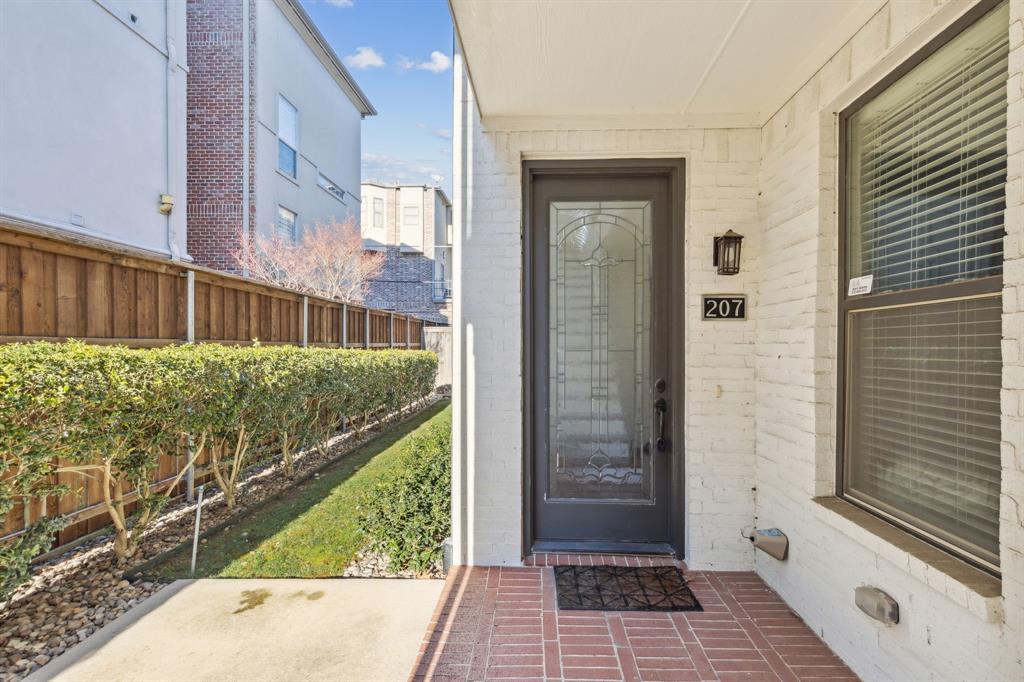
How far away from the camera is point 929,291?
6.34 feet

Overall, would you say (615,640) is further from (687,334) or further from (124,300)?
(124,300)

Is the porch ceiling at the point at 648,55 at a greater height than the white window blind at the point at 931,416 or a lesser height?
greater

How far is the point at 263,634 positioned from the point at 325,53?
1363 centimetres

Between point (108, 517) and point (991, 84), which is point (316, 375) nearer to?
point (108, 517)

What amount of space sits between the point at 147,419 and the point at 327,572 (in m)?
1.35

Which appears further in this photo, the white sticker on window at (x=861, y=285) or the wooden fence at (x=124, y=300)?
the wooden fence at (x=124, y=300)

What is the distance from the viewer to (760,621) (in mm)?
2590

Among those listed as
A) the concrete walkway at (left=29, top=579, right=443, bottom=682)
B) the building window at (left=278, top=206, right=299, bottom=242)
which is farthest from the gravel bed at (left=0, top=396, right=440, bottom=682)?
the building window at (left=278, top=206, right=299, bottom=242)

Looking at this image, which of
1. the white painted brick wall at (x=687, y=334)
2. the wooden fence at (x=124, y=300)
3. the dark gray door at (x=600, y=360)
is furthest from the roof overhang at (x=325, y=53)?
the dark gray door at (x=600, y=360)

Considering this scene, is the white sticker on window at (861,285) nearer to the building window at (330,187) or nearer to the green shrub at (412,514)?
the green shrub at (412,514)

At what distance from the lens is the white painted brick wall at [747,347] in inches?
89.3

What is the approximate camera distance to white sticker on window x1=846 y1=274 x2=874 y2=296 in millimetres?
2307

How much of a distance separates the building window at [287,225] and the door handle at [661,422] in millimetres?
9850

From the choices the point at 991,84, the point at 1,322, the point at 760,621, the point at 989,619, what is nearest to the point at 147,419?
the point at 1,322
